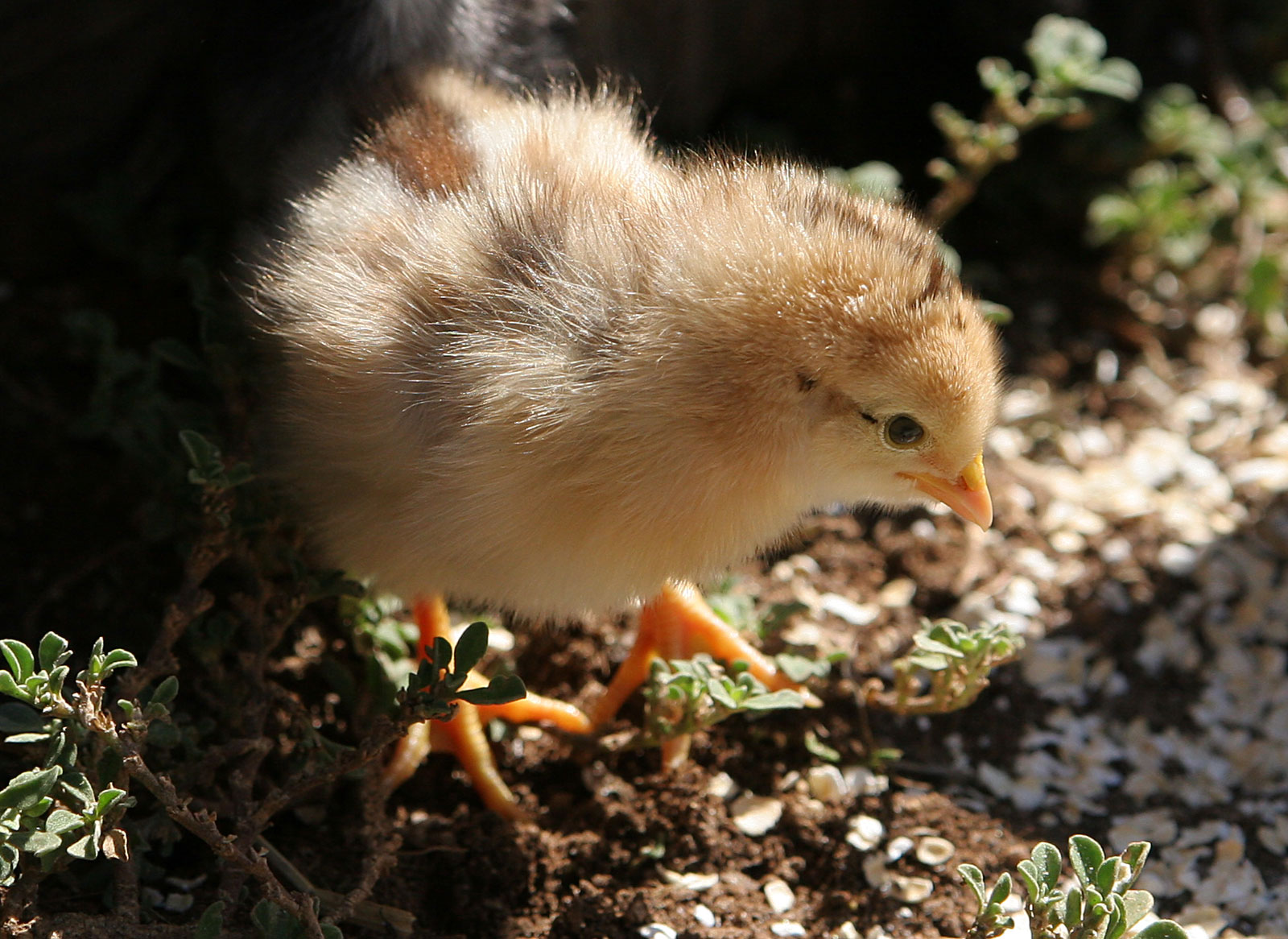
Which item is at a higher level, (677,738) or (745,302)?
(745,302)

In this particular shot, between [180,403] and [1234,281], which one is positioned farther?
[1234,281]

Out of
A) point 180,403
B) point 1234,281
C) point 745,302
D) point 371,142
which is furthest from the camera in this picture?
point 1234,281

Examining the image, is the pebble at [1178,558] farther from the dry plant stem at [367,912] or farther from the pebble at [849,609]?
the dry plant stem at [367,912]

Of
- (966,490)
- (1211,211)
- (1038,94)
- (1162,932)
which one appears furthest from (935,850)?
(1211,211)

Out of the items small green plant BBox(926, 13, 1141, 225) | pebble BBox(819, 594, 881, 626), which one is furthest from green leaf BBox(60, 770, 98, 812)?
small green plant BBox(926, 13, 1141, 225)

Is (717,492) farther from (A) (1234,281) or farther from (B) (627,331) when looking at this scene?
(A) (1234,281)

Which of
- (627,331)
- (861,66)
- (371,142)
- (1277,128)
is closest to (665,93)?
(861,66)
